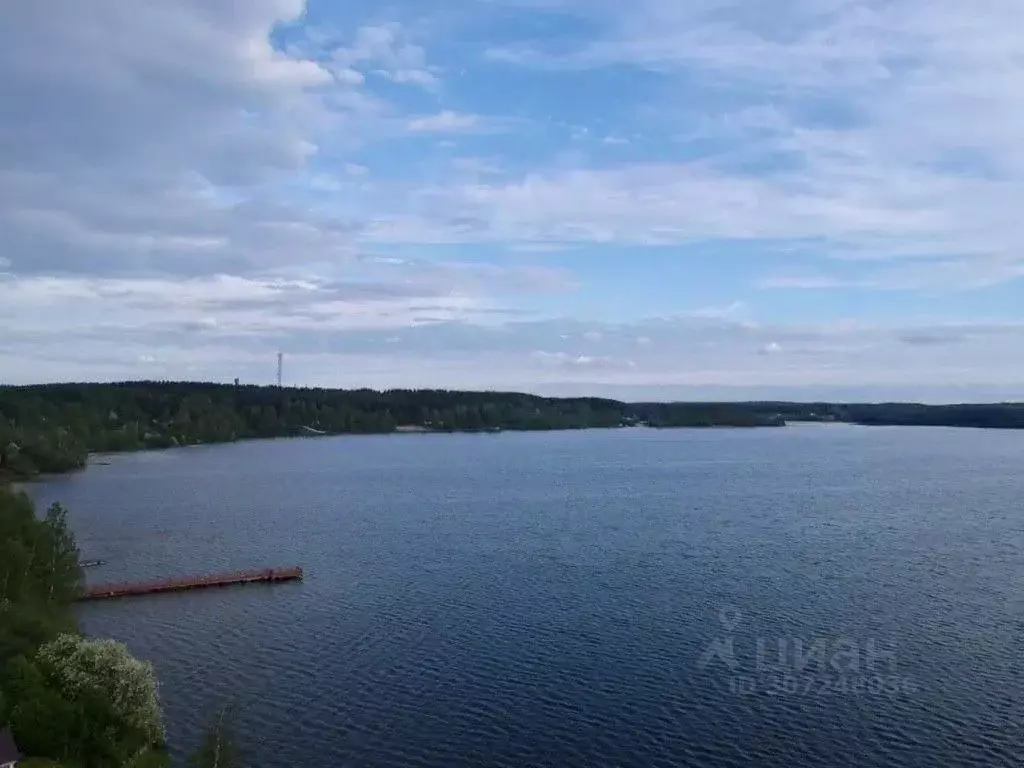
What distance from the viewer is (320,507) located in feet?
205

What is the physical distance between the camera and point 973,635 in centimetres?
3003

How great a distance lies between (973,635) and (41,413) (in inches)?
4306

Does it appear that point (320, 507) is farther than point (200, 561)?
Yes

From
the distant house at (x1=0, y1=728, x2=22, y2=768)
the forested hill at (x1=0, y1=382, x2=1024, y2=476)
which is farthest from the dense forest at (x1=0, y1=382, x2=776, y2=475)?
the distant house at (x1=0, y1=728, x2=22, y2=768)

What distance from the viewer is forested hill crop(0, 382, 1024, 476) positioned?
89750 millimetres

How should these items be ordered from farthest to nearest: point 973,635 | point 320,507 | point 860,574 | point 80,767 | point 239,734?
1. point 320,507
2. point 860,574
3. point 973,635
4. point 239,734
5. point 80,767

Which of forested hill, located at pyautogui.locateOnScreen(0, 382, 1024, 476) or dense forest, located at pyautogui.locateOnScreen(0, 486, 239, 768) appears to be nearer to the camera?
dense forest, located at pyautogui.locateOnScreen(0, 486, 239, 768)

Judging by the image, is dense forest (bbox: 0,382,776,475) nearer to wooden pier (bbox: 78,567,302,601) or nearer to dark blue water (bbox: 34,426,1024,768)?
dark blue water (bbox: 34,426,1024,768)

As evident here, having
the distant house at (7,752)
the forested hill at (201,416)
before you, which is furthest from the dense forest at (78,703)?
the forested hill at (201,416)

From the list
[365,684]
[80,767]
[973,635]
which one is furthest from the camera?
[973,635]

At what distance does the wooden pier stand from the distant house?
66.2 ft

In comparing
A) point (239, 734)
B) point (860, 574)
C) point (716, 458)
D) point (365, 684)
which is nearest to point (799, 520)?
point (860, 574)

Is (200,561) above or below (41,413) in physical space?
below

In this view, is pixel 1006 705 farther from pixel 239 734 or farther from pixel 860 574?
pixel 239 734
